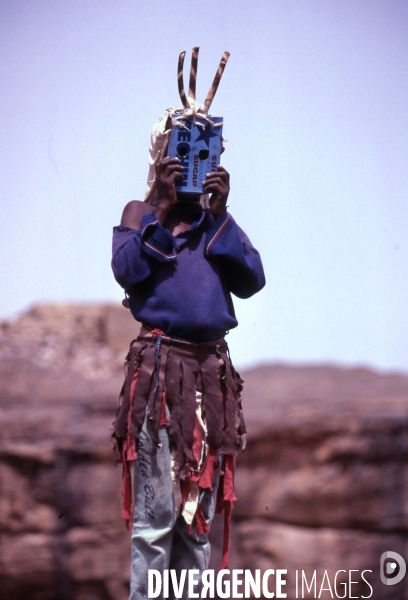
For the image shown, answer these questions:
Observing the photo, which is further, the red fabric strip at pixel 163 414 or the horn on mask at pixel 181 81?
the horn on mask at pixel 181 81

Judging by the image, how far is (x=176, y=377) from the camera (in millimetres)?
2547

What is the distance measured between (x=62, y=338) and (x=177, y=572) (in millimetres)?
10678

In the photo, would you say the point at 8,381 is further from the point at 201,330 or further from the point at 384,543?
the point at 201,330

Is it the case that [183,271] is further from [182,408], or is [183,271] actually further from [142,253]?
[182,408]

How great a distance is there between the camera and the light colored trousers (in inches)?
96.7

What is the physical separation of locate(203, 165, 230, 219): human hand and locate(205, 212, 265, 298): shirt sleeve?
37 mm

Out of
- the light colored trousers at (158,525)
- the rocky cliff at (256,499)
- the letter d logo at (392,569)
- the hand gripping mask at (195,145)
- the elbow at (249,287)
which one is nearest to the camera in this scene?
the light colored trousers at (158,525)

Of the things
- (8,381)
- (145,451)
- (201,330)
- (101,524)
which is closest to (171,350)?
(201,330)

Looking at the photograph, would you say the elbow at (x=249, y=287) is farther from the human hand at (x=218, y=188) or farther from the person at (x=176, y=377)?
the human hand at (x=218, y=188)

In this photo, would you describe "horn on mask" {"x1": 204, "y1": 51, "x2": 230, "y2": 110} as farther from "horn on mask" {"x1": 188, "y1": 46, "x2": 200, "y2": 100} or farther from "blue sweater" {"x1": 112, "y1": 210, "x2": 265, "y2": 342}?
"blue sweater" {"x1": 112, "y1": 210, "x2": 265, "y2": 342}

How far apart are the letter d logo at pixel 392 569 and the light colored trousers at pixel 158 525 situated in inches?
125

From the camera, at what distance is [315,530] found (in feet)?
19.1

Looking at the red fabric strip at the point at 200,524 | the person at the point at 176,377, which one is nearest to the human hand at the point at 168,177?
the person at the point at 176,377

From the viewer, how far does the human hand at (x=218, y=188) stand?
257 centimetres
